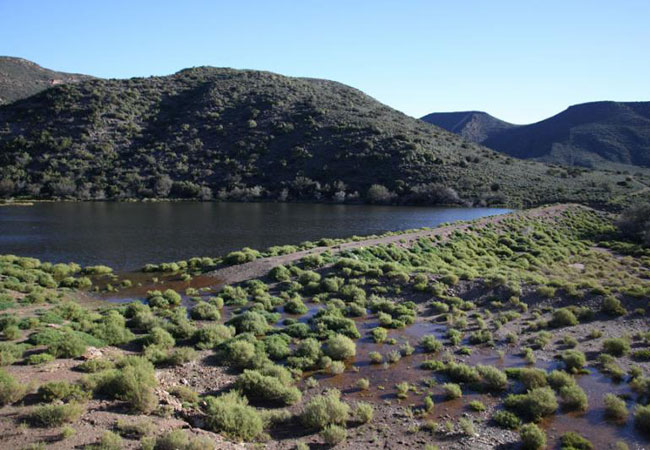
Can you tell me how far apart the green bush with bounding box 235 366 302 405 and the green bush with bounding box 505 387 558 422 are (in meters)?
5.99

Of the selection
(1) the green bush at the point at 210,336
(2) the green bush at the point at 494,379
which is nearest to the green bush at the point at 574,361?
(2) the green bush at the point at 494,379

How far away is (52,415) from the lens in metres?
9.06

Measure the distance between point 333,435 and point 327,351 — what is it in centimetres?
537

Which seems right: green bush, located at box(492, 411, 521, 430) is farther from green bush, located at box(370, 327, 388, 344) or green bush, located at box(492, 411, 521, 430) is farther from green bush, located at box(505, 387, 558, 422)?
green bush, located at box(370, 327, 388, 344)

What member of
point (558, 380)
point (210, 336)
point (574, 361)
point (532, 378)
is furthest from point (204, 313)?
point (574, 361)

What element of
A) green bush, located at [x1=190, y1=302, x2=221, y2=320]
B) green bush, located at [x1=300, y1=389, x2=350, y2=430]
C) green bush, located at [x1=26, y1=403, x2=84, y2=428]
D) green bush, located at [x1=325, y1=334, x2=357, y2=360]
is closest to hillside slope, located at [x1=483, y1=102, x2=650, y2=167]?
green bush, located at [x1=325, y1=334, x2=357, y2=360]

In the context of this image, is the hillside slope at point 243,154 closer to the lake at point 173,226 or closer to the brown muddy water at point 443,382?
the lake at point 173,226

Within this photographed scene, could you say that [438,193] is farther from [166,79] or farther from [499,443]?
[166,79]

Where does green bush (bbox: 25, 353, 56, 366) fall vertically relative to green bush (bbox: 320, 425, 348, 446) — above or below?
above

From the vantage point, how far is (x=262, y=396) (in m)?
12.4

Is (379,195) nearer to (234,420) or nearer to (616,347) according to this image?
(616,347)

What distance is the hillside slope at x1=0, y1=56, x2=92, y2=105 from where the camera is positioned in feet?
416

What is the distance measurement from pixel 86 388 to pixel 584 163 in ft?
483

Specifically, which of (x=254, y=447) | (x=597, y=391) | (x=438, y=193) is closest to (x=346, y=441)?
(x=254, y=447)
